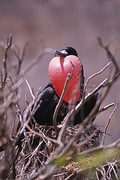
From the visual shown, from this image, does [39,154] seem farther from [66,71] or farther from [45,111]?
[45,111]

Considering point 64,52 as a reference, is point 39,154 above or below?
below

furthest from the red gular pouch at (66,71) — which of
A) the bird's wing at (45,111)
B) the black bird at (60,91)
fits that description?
the bird's wing at (45,111)

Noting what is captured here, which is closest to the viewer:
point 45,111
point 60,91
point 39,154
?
point 39,154

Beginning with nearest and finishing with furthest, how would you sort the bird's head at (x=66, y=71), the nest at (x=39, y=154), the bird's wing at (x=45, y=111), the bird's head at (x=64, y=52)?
1. the nest at (x=39, y=154)
2. the bird's head at (x=66, y=71)
3. the bird's head at (x=64, y=52)
4. the bird's wing at (x=45, y=111)

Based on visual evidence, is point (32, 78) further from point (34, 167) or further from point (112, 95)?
point (34, 167)

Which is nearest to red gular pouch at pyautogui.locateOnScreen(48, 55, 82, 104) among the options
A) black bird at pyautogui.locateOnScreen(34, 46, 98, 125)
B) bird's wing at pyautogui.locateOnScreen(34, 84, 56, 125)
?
black bird at pyautogui.locateOnScreen(34, 46, 98, 125)

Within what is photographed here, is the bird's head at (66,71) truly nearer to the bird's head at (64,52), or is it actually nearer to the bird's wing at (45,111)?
the bird's head at (64,52)

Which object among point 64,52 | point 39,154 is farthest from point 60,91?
point 39,154

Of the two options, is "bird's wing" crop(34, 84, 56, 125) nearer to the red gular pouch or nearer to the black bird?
the black bird

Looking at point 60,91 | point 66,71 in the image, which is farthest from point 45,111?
point 66,71

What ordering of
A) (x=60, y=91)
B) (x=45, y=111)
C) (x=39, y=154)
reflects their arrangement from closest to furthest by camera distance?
(x=39, y=154) < (x=60, y=91) < (x=45, y=111)

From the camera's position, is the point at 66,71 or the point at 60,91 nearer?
the point at 66,71

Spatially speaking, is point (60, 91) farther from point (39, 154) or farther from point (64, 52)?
point (39, 154)

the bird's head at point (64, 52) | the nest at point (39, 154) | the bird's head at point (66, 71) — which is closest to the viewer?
the nest at point (39, 154)
